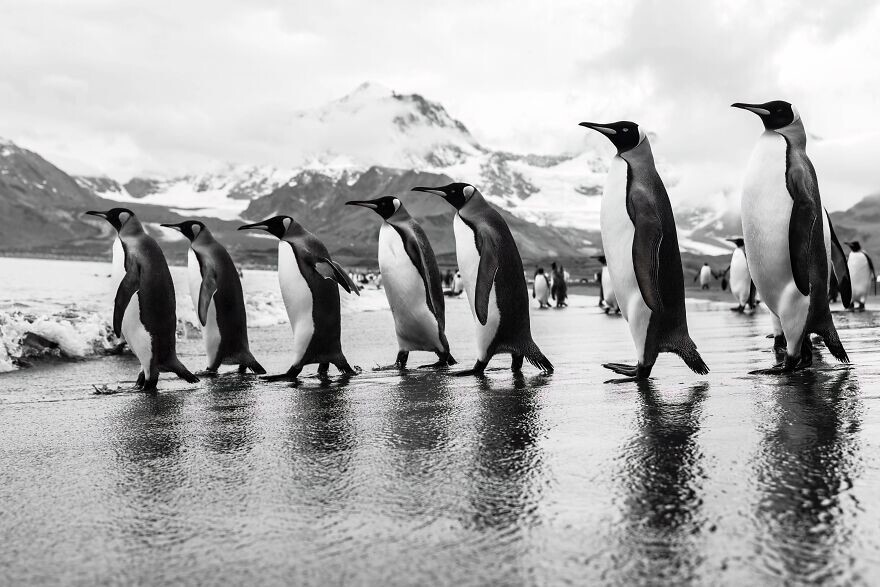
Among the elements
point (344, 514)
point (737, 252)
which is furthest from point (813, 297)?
point (737, 252)

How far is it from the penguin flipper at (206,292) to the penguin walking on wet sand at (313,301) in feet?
2.87

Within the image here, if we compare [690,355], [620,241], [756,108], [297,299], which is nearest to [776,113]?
[756,108]

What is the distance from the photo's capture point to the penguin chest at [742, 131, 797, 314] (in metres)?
5.48

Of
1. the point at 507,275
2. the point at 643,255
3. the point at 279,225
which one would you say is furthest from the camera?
the point at 279,225

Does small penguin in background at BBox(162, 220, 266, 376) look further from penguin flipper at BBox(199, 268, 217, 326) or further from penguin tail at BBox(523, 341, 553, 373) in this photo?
penguin tail at BBox(523, 341, 553, 373)

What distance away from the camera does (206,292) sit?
7.36 m

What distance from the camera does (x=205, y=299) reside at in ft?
24.0

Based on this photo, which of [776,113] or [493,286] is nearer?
[776,113]

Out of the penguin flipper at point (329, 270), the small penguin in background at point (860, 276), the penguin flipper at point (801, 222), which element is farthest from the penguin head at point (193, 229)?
the small penguin in background at point (860, 276)

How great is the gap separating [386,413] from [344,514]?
1.91m

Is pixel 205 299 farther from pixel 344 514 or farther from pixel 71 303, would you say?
pixel 71 303

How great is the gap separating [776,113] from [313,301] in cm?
370

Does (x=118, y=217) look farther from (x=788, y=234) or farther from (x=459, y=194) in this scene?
(x=788, y=234)

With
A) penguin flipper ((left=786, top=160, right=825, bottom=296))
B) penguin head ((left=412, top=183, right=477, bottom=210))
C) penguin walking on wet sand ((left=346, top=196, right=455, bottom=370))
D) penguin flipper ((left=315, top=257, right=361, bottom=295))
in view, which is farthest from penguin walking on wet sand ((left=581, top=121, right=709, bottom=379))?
penguin flipper ((left=315, top=257, right=361, bottom=295))
